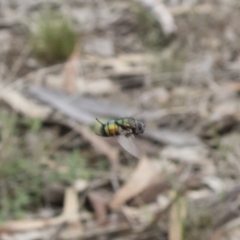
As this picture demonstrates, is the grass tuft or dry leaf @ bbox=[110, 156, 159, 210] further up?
the grass tuft

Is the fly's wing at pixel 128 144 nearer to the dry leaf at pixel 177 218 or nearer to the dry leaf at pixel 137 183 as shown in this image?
the dry leaf at pixel 177 218

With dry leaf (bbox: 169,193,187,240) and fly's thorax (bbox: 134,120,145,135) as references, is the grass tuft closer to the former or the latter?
dry leaf (bbox: 169,193,187,240)

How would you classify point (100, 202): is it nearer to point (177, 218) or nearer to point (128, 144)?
point (177, 218)

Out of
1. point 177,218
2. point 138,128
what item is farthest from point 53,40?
point 138,128

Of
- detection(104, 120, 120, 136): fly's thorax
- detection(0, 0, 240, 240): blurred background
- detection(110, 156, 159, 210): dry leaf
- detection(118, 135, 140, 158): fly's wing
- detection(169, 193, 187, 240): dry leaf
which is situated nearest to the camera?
detection(118, 135, 140, 158): fly's wing

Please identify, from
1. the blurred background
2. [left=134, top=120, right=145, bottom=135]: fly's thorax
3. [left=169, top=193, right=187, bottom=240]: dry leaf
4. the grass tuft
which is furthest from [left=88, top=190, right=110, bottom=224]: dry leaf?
the grass tuft

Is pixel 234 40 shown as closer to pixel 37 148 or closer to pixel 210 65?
pixel 210 65

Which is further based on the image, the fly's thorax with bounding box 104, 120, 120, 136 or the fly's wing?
the fly's thorax with bounding box 104, 120, 120, 136

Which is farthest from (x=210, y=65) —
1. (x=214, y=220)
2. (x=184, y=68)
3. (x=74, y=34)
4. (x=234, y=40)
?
(x=214, y=220)
